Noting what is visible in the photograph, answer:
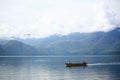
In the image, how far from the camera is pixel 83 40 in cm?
9656

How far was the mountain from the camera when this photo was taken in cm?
10518

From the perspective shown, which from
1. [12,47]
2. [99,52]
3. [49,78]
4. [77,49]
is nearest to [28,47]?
[12,47]

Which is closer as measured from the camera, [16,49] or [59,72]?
[59,72]

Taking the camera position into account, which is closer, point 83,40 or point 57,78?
point 57,78

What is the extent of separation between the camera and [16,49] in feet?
377

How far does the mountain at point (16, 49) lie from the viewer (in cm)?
10518

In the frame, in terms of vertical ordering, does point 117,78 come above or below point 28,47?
below

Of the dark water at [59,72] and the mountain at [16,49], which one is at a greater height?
the mountain at [16,49]

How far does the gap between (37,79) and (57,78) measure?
1803mm

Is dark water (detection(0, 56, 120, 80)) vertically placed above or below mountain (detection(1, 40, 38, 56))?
below

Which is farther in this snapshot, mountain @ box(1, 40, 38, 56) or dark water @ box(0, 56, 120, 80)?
mountain @ box(1, 40, 38, 56)

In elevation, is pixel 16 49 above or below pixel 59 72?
above

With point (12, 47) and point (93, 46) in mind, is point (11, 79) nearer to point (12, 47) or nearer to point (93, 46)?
point (93, 46)

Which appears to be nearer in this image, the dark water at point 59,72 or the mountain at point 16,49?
the dark water at point 59,72
